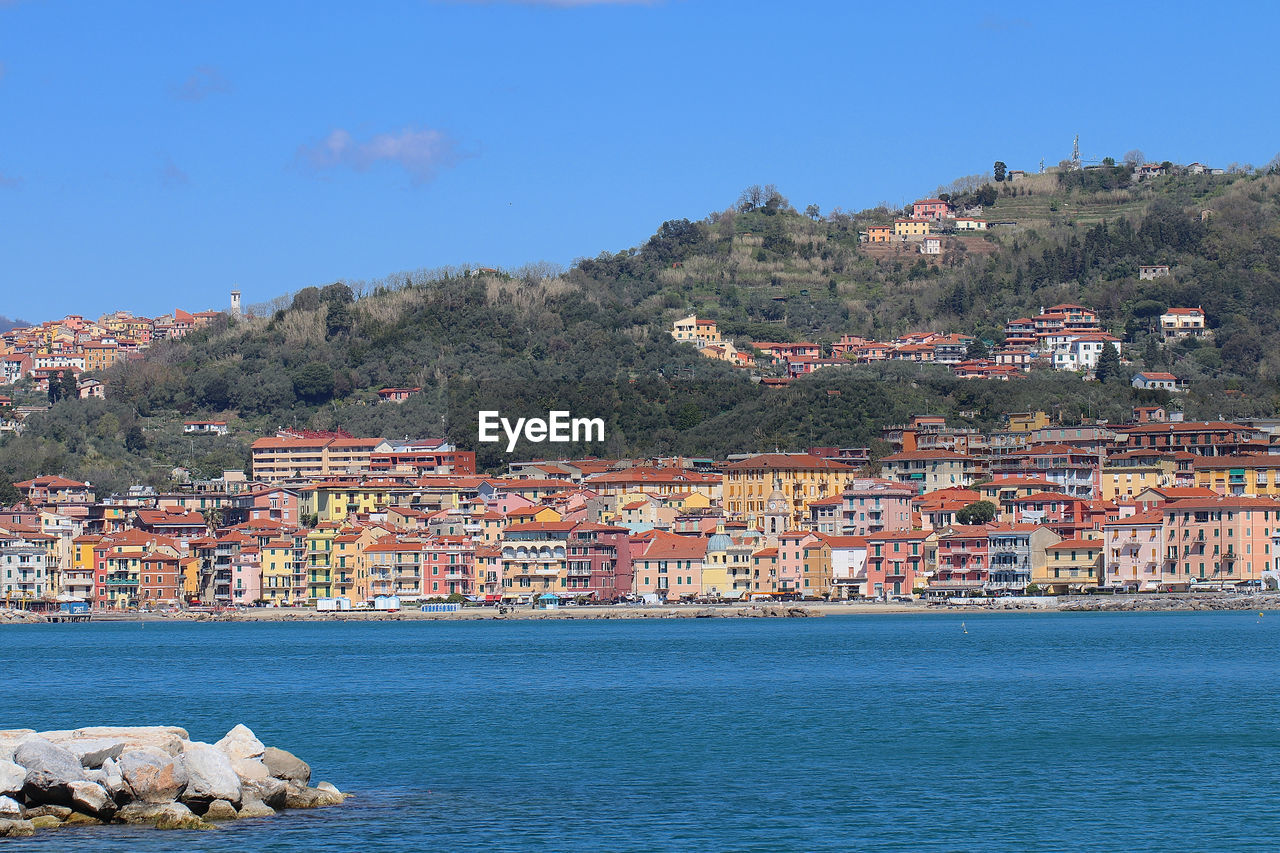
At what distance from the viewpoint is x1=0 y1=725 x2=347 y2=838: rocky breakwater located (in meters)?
19.4

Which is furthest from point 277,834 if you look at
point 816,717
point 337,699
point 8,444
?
point 8,444

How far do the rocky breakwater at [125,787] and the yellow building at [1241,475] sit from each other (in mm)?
58909

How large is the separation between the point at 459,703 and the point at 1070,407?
59020mm

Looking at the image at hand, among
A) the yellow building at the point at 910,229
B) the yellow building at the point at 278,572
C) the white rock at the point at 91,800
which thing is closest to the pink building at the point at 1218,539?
the yellow building at the point at 278,572

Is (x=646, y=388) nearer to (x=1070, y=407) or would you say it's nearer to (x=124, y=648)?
(x=1070, y=407)

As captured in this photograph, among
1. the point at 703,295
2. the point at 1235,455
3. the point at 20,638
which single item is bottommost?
the point at 20,638

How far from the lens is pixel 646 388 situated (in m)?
92.8

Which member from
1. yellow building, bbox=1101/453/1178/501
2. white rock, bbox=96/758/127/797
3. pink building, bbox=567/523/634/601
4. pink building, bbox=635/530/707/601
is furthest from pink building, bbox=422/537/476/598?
white rock, bbox=96/758/127/797

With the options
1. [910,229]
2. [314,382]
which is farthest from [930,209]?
[314,382]

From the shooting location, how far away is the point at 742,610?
6669 cm

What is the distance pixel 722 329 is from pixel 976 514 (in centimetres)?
4594

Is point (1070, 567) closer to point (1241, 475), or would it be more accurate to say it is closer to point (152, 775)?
point (1241, 475)

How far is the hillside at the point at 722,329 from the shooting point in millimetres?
90562

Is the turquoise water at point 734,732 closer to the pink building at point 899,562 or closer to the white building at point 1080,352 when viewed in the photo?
the pink building at point 899,562
